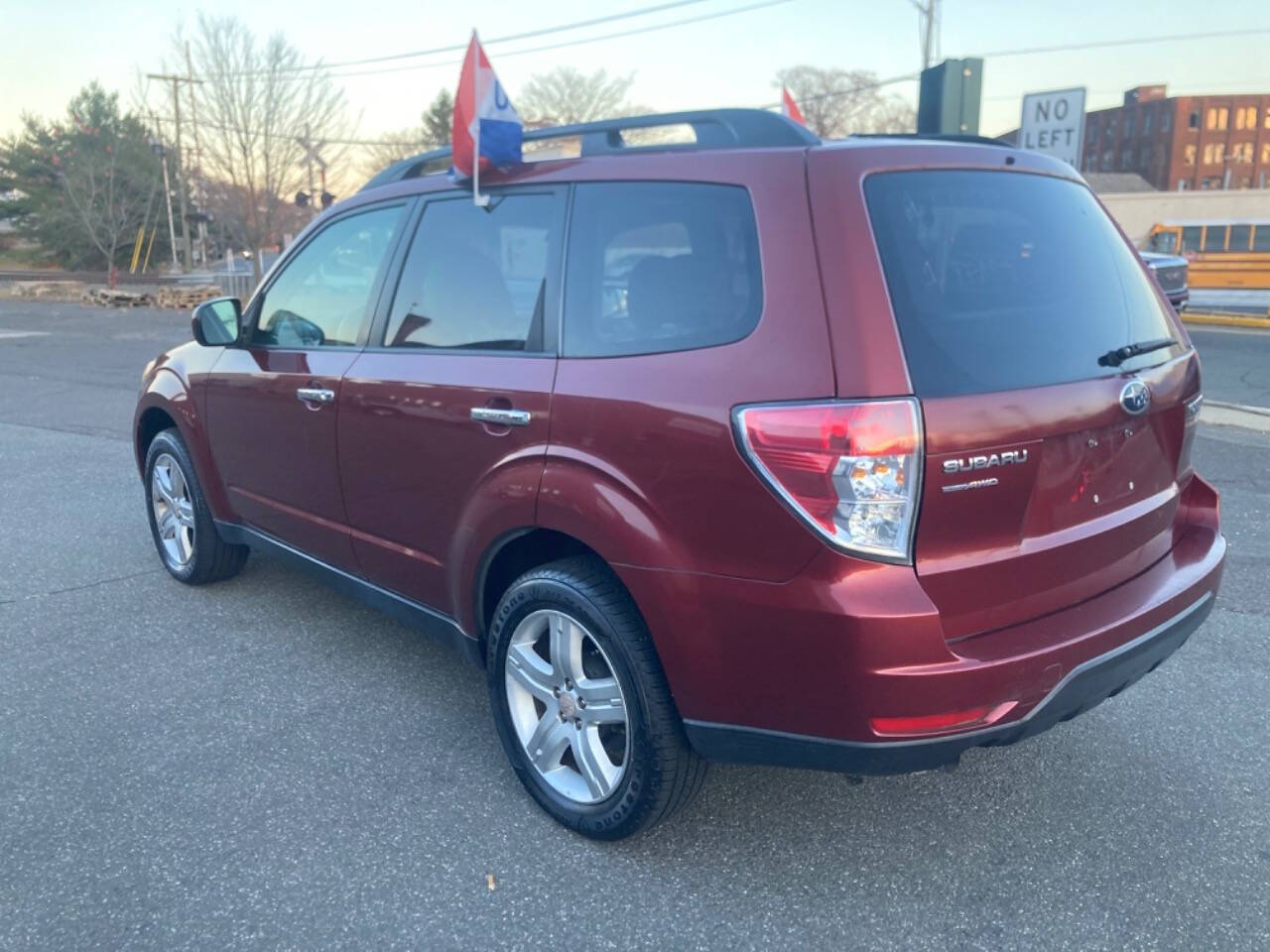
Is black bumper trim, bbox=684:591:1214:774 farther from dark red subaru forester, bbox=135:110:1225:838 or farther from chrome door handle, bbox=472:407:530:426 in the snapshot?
chrome door handle, bbox=472:407:530:426

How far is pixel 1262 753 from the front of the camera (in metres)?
3.30

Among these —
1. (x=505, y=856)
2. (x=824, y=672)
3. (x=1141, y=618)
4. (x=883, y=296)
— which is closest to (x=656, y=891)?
(x=505, y=856)

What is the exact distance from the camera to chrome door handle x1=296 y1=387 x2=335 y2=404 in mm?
3633

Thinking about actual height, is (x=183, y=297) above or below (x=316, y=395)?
below

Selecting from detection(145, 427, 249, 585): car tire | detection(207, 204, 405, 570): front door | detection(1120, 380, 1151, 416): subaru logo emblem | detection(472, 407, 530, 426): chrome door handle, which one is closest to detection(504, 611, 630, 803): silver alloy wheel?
detection(472, 407, 530, 426): chrome door handle

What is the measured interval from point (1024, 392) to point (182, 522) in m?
3.93

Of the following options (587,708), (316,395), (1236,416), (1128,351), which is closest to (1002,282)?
(1128,351)

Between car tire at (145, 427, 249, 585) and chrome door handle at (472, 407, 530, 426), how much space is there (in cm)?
222

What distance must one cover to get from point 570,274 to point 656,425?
652 millimetres

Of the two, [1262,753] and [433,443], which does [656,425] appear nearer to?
[433,443]

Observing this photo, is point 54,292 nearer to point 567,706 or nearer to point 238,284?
point 238,284

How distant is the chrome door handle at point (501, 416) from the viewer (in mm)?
2825

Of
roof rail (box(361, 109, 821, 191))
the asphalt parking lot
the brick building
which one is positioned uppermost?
the brick building

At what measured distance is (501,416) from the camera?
2885 millimetres
